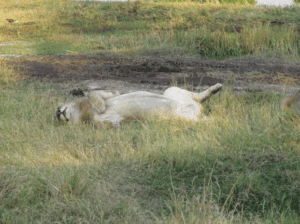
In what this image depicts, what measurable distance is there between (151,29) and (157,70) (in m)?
8.84

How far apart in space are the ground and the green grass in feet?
8.11

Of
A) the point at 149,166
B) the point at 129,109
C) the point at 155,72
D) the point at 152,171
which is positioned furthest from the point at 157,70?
the point at 152,171

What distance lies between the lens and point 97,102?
468 cm

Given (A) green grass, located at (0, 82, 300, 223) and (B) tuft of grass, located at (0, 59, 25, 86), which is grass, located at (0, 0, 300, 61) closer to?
(B) tuft of grass, located at (0, 59, 25, 86)

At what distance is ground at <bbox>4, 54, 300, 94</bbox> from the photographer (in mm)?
7148

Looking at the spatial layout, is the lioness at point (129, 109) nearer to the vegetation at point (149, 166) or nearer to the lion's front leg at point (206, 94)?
the vegetation at point (149, 166)

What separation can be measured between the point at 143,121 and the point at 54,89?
2.97 m

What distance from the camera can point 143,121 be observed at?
465cm

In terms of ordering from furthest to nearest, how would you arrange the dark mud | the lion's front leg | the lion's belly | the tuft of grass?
1. the dark mud
2. the tuft of grass
3. the lion's front leg
4. the lion's belly

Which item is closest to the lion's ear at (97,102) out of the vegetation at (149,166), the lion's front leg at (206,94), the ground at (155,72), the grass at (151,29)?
the vegetation at (149,166)

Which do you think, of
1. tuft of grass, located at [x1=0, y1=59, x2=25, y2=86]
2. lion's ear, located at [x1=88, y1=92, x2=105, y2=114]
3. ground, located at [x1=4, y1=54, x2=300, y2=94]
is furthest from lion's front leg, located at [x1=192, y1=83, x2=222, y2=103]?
tuft of grass, located at [x1=0, y1=59, x2=25, y2=86]

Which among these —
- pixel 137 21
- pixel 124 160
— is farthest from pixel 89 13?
pixel 124 160

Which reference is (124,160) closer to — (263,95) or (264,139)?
(264,139)

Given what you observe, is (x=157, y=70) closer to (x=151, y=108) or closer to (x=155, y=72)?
(x=155, y=72)
